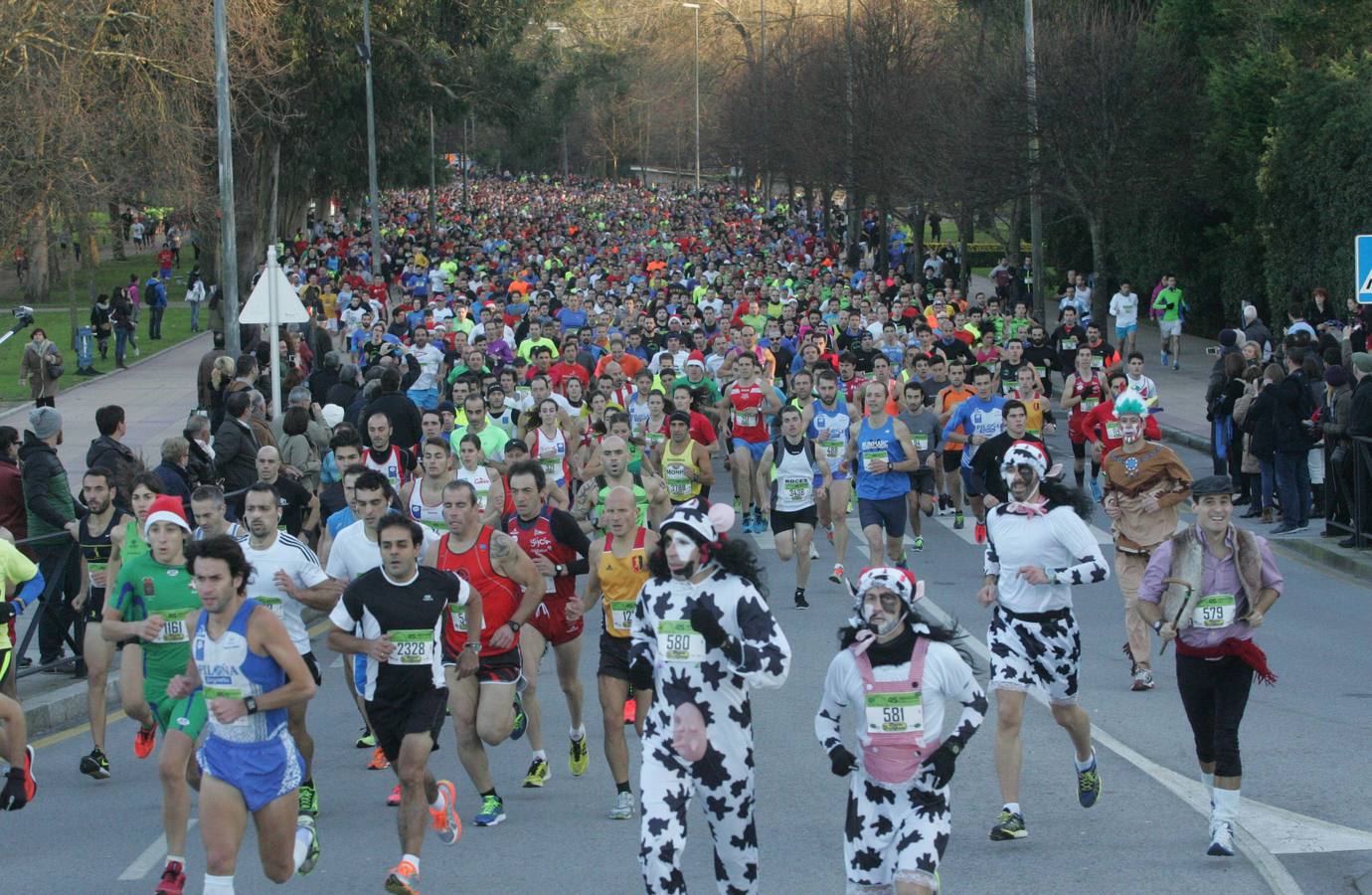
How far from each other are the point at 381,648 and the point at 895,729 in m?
2.45

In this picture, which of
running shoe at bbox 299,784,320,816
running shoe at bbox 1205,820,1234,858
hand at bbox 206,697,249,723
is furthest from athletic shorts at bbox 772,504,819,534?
hand at bbox 206,697,249,723

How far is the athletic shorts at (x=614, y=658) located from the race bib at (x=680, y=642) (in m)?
2.01

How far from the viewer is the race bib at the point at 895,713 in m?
6.52

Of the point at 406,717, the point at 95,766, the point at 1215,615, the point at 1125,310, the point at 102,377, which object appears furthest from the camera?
the point at 102,377

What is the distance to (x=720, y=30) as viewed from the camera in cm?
10319

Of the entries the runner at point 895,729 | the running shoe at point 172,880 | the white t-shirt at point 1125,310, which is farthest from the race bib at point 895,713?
the white t-shirt at point 1125,310

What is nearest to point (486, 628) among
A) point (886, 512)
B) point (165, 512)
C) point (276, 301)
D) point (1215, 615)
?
point (165, 512)

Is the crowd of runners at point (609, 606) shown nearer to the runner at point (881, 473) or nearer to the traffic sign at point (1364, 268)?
the runner at point (881, 473)

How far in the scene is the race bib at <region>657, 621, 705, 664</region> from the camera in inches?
270

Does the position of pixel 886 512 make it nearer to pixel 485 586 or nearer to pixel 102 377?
pixel 485 586

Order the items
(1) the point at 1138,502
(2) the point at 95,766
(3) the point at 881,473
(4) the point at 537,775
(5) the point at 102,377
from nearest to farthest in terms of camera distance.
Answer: (4) the point at 537,775, (2) the point at 95,766, (1) the point at 1138,502, (3) the point at 881,473, (5) the point at 102,377

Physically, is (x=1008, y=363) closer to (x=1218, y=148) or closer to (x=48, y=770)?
(x=48, y=770)

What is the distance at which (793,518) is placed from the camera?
49.0ft

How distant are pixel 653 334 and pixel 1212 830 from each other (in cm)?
1998
